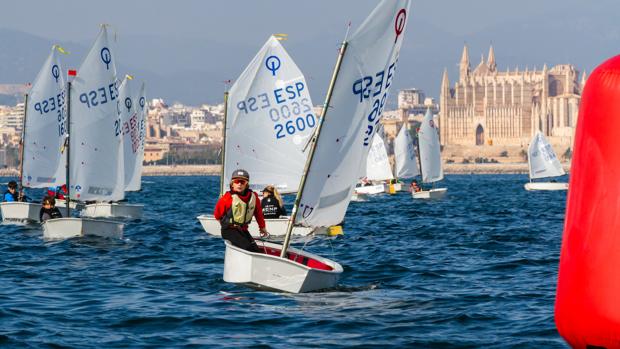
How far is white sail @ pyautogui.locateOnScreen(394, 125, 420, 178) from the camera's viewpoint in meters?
76.4

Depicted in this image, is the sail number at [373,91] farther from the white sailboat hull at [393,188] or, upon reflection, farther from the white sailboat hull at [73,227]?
the white sailboat hull at [393,188]

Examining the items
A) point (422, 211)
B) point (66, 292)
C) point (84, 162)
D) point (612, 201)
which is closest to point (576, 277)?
point (612, 201)

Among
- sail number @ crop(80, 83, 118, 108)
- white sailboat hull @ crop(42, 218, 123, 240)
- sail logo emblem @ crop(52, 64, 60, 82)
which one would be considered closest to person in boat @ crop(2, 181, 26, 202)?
sail logo emblem @ crop(52, 64, 60, 82)

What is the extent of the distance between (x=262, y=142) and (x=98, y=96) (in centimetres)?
401

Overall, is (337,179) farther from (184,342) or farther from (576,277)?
(576,277)

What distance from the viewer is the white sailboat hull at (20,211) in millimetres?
32531

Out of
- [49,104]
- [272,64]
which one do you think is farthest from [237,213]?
[49,104]

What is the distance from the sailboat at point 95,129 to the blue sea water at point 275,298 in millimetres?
1682

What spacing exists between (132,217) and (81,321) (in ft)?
78.8

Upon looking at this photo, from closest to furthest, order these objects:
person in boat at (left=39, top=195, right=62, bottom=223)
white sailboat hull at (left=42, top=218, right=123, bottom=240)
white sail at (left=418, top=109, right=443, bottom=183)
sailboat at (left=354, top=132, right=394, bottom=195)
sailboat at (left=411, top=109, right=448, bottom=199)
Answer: white sailboat hull at (left=42, top=218, right=123, bottom=240), person in boat at (left=39, top=195, right=62, bottom=223), sailboat at (left=411, top=109, right=448, bottom=199), white sail at (left=418, top=109, right=443, bottom=183), sailboat at (left=354, top=132, right=394, bottom=195)

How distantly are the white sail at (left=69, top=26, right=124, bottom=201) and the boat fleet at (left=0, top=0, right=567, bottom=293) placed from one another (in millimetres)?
25

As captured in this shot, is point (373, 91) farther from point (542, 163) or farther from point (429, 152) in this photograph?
point (542, 163)

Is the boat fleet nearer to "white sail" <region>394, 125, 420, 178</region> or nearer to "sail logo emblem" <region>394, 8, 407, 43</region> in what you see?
"sail logo emblem" <region>394, 8, 407, 43</region>

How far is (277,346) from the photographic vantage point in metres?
12.0
